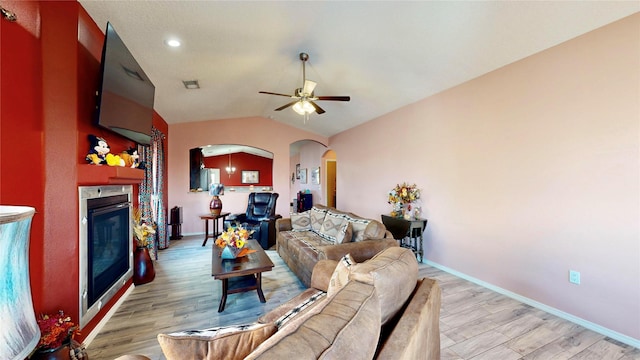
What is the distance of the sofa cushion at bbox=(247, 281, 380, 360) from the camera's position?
2.25 ft

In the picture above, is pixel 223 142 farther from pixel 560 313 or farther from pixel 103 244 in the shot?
pixel 560 313

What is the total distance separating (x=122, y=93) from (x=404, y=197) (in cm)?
393

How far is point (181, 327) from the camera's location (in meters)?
2.31

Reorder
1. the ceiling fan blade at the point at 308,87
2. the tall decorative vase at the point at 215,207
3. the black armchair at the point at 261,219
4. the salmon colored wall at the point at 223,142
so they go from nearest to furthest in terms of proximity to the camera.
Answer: the ceiling fan blade at the point at 308,87, the black armchair at the point at 261,219, the tall decorative vase at the point at 215,207, the salmon colored wall at the point at 223,142

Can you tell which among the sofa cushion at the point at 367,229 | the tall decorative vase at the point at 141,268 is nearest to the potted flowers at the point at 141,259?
the tall decorative vase at the point at 141,268

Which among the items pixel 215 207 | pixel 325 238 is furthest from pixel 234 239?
pixel 215 207

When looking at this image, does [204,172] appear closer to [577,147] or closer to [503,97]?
[503,97]

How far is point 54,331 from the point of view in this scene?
1496 millimetres

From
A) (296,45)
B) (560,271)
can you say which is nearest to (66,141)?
(296,45)

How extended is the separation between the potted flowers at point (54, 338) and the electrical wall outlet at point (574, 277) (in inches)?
162

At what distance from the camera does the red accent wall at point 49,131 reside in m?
→ 1.50

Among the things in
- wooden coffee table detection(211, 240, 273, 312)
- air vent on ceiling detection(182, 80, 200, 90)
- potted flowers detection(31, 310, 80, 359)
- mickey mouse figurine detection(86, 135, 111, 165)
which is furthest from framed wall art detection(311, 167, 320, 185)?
potted flowers detection(31, 310, 80, 359)

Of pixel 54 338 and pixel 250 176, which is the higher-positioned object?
pixel 250 176

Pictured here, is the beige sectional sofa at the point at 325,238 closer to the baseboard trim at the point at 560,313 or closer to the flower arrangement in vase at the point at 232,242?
the flower arrangement in vase at the point at 232,242
